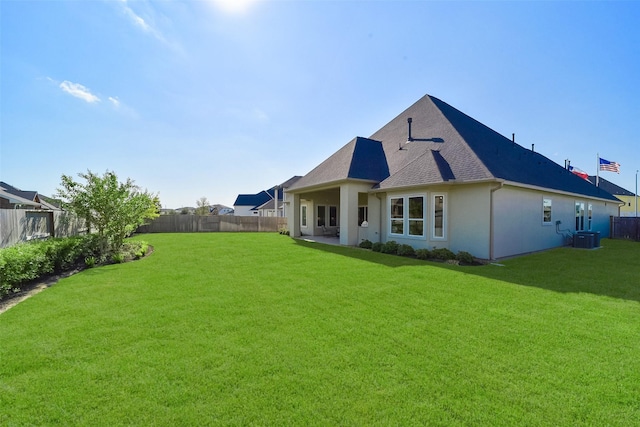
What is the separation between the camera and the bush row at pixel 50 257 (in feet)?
21.2

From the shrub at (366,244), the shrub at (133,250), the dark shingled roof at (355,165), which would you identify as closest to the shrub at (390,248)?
the shrub at (366,244)

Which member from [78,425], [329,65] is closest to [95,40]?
[329,65]

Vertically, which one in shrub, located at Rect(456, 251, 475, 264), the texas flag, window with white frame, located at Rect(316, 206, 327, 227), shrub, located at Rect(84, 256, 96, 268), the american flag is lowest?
shrub, located at Rect(84, 256, 96, 268)

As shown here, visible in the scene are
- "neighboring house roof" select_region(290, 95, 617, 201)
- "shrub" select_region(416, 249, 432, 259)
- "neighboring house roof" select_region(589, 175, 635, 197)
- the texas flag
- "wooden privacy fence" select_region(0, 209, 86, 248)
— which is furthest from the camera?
"neighboring house roof" select_region(589, 175, 635, 197)

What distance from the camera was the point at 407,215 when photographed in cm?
1219

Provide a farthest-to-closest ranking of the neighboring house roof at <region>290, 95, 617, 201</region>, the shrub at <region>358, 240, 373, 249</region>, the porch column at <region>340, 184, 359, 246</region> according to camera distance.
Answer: the porch column at <region>340, 184, 359, 246</region> → the shrub at <region>358, 240, 373, 249</region> → the neighboring house roof at <region>290, 95, 617, 201</region>

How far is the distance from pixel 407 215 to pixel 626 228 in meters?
19.2

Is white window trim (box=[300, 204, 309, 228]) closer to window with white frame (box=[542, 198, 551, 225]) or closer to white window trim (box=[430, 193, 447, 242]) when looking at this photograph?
white window trim (box=[430, 193, 447, 242])

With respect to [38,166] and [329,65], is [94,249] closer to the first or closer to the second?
[38,166]

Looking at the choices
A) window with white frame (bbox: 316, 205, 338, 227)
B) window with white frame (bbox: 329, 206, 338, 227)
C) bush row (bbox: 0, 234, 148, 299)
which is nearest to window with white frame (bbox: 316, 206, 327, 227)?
window with white frame (bbox: 316, 205, 338, 227)

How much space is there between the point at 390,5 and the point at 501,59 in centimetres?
647

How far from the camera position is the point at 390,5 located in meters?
10.4

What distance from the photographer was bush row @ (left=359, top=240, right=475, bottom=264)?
1000 cm

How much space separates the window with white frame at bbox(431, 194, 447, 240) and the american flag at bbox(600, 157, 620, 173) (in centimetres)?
2288
